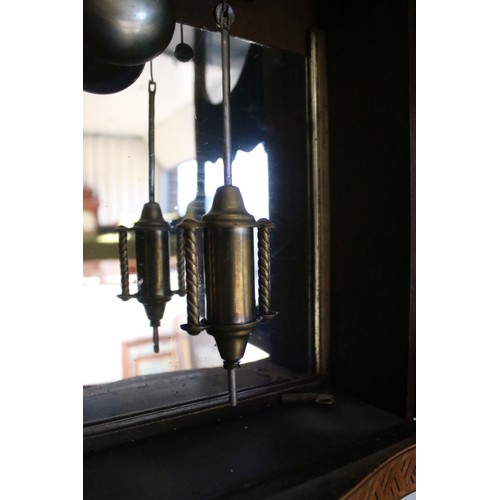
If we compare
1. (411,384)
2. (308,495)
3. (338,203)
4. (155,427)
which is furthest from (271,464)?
(338,203)

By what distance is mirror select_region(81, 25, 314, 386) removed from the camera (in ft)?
2.65

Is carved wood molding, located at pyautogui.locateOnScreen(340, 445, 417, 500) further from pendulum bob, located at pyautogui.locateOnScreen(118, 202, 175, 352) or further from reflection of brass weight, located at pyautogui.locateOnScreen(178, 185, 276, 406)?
pendulum bob, located at pyautogui.locateOnScreen(118, 202, 175, 352)

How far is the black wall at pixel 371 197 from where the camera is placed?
3.01ft

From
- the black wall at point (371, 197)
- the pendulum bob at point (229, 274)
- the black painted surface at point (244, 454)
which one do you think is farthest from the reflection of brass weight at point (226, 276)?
the black wall at point (371, 197)

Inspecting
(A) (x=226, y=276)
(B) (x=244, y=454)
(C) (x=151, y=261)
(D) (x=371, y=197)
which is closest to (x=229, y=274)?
(A) (x=226, y=276)

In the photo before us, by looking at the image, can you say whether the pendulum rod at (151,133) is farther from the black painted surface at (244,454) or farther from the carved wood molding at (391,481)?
the carved wood molding at (391,481)

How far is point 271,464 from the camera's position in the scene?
2.42 feet

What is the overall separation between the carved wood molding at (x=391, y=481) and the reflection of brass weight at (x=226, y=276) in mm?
233

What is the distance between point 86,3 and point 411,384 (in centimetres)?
92

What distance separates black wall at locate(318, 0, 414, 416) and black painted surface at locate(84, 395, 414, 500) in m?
0.13

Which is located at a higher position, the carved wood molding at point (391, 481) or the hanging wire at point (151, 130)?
the hanging wire at point (151, 130)

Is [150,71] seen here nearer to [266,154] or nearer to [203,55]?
[203,55]

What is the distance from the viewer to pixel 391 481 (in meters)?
0.68

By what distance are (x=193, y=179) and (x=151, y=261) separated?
0.20 m
